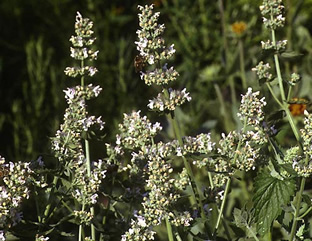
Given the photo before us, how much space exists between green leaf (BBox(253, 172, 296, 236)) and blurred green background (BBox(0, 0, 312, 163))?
1.50 meters

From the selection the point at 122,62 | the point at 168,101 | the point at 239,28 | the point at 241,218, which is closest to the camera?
the point at 168,101

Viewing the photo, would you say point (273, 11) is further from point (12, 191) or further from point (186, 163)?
point (12, 191)

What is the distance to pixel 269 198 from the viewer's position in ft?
5.54

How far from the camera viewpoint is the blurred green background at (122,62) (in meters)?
3.75

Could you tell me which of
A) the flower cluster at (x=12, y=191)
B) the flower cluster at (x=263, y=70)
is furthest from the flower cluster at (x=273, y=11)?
the flower cluster at (x=12, y=191)

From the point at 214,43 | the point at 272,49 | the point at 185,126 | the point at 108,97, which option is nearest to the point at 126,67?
the point at 108,97

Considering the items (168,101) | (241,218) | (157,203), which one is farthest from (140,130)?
(241,218)

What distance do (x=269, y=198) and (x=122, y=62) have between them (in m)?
2.45

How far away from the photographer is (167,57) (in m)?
1.70

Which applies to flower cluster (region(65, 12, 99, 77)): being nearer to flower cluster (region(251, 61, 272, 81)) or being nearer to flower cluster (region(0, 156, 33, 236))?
flower cluster (region(0, 156, 33, 236))

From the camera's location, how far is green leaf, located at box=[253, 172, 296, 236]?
65.4 inches

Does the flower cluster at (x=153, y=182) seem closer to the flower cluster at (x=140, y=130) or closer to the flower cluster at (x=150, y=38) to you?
the flower cluster at (x=140, y=130)

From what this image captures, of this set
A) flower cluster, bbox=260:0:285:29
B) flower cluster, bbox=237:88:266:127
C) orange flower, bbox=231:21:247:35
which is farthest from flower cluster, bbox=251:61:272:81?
orange flower, bbox=231:21:247:35

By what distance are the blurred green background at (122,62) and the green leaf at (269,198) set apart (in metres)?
1.50
